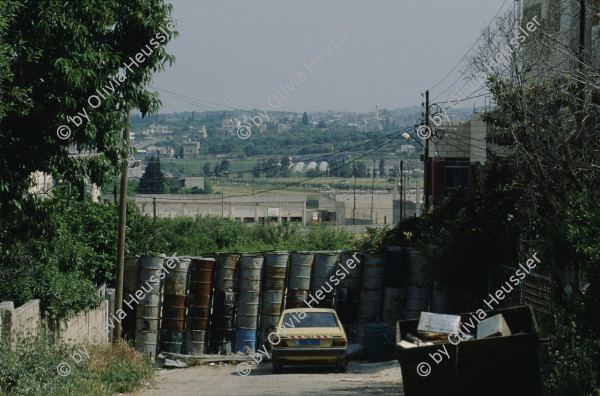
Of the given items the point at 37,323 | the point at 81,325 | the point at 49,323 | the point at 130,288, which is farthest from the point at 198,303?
the point at 37,323

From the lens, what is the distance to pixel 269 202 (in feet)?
375

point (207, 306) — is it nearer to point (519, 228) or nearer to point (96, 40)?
point (519, 228)

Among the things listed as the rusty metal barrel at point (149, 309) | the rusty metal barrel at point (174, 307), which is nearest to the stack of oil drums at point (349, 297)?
the rusty metal barrel at point (174, 307)

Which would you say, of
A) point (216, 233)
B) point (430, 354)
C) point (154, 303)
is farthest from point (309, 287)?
point (216, 233)

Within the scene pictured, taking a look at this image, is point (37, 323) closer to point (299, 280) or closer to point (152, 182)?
point (299, 280)

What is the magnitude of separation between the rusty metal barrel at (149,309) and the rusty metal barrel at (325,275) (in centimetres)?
491

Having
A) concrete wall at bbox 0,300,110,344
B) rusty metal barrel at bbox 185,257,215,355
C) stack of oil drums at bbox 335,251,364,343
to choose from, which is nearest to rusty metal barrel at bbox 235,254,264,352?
rusty metal barrel at bbox 185,257,215,355

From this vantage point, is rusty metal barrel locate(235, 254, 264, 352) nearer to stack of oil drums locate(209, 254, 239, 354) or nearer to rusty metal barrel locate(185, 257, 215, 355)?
stack of oil drums locate(209, 254, 239, 354)

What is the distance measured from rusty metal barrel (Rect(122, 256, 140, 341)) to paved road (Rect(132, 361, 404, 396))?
2713 mm

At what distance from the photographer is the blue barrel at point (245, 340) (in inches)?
909

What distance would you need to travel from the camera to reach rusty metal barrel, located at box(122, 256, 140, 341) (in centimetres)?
2303

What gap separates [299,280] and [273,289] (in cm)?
89

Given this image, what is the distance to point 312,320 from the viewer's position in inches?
722

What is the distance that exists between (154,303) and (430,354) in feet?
50.6
